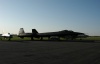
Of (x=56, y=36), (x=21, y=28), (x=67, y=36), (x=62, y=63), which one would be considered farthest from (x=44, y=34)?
(x=62, y=63)

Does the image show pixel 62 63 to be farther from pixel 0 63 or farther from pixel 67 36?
pixel 67 36

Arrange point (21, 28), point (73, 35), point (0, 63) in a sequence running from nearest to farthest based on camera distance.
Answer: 1. point (0, 63)
2. point (73, 35)
3. point (21, 28)

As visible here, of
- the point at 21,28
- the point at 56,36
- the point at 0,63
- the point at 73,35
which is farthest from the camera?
the point at 21,28

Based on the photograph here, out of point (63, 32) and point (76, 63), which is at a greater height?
point (63, 32)

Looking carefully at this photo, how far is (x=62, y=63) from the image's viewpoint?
32.8ft

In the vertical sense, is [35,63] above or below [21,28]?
below

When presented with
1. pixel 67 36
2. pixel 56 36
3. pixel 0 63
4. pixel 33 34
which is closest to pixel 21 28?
pixel 33 34

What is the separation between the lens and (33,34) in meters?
54.3

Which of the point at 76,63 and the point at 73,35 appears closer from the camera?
the point at 76,63

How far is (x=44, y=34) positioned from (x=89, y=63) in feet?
138

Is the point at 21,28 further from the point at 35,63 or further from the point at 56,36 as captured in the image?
the point at 35,63

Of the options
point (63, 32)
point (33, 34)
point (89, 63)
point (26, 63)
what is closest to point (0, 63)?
point (26, 63)

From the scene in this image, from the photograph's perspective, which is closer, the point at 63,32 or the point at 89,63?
the point at 89,63

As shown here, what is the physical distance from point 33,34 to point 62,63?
4467cm
